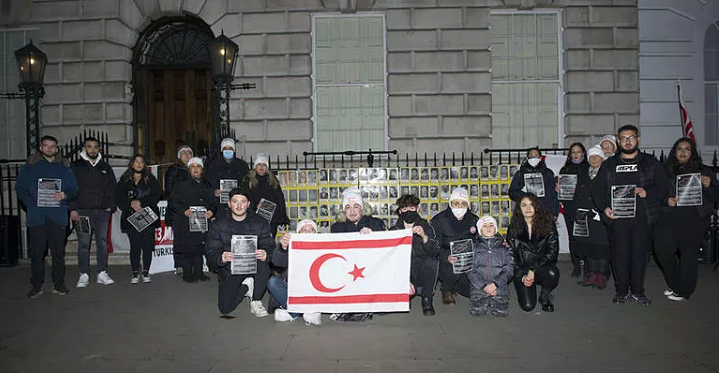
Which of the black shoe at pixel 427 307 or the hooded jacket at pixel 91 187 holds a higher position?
the hooded jacket at pixel 91 187

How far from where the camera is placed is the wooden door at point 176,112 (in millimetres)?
14289

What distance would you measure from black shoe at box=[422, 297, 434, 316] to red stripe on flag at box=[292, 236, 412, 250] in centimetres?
90

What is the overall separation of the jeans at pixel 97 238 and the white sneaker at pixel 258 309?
3741 millimetres

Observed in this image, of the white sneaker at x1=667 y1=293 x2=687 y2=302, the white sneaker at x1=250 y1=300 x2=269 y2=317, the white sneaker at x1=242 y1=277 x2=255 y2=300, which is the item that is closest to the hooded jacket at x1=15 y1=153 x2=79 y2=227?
the white sneaker at x1=242 y1=277 x2=255 y2=300

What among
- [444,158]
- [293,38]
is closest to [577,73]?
[444,158]

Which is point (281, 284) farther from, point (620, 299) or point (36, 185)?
point (620, 299)

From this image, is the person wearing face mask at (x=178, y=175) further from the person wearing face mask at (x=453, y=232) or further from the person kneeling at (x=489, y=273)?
the person kneeling at (x=489, y=273)

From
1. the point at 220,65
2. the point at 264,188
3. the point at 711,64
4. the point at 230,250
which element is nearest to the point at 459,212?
the point at 230,250

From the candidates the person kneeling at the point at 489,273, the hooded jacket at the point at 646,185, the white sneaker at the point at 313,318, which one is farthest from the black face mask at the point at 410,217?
the hooded jacket at the point at 646,185

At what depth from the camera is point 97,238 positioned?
31.8ft

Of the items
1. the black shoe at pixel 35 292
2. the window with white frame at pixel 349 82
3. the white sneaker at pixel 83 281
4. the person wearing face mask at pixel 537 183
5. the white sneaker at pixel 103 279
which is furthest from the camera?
the window with white frame at pixel 349 82

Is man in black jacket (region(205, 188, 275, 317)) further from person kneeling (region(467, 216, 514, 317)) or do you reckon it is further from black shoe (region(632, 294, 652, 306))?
black shoe (region(632, 294, 652, 306))

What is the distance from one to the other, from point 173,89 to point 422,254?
9354 mm

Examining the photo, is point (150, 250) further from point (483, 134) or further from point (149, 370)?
point (483, 134)
